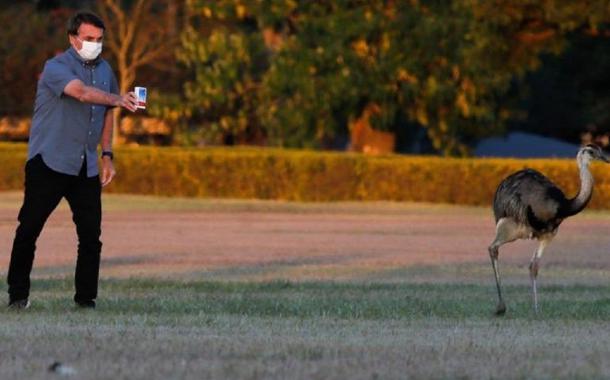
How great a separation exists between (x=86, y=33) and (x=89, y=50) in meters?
0.14

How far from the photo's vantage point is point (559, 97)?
67.6 metres

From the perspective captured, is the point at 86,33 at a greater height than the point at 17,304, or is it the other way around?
the point at 86,33

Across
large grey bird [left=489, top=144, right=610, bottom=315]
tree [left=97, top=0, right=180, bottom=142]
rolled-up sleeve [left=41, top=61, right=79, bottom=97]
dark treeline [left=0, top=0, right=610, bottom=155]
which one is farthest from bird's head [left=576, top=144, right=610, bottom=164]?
tree [left=97, top=0, right=180, bottom=142]

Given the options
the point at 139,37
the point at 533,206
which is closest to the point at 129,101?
the point at 533,206

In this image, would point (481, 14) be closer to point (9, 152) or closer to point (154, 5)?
point (9, 152)

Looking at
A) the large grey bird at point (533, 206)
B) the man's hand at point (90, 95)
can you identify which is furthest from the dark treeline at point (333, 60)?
the man's hand at point (90, 95)

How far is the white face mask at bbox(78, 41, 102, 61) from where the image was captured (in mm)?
13391

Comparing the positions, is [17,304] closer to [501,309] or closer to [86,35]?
[86,35]

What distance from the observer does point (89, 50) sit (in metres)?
13.4

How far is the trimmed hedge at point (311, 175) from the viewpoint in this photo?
38.5 m

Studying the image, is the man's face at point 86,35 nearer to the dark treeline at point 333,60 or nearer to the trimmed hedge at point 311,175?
the trimmed hedge at point 311,175

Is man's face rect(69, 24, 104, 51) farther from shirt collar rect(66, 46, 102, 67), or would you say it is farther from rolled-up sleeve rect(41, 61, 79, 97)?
rolled-up sleeve rect(41, 61, 79, 97)

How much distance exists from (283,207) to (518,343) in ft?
87.7

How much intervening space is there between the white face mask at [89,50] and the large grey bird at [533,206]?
4.11 metres
